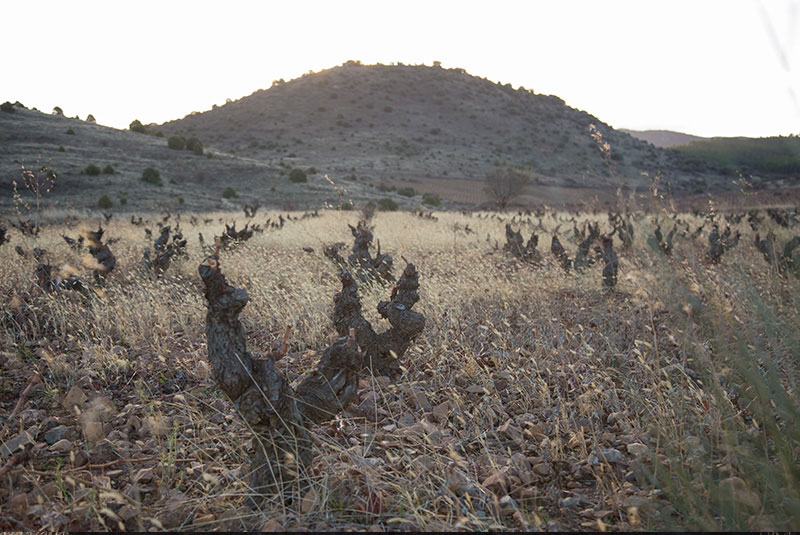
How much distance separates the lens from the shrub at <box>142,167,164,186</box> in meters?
27.0

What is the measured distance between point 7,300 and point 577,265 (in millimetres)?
7551

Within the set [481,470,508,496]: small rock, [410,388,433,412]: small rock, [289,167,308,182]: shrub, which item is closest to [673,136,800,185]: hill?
[289,167,308,182]: shrub

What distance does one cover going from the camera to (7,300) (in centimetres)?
537

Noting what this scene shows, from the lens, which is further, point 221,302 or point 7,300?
point 7,300

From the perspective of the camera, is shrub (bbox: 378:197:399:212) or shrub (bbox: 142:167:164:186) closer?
shrub (bbox: 378:197:399:212)

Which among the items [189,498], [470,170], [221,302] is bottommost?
[189,498]

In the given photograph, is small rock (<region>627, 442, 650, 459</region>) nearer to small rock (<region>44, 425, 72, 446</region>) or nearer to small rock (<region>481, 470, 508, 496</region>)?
small rock (<region>481, 470, 508, 496</region>)

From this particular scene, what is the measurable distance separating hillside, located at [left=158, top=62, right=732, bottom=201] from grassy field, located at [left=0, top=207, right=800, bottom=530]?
114 ft

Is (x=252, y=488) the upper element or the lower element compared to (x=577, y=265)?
lower

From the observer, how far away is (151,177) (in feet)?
89.5

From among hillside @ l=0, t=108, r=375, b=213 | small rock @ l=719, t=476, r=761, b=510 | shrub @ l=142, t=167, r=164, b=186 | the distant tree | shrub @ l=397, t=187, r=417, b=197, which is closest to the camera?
small rock @ l=719, t=476, r=761, b=510

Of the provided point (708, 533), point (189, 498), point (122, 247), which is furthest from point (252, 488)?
point (122, 247)

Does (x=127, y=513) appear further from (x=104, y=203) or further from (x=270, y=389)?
(x=104, y=203)

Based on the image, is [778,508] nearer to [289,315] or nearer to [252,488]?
[252,488]
